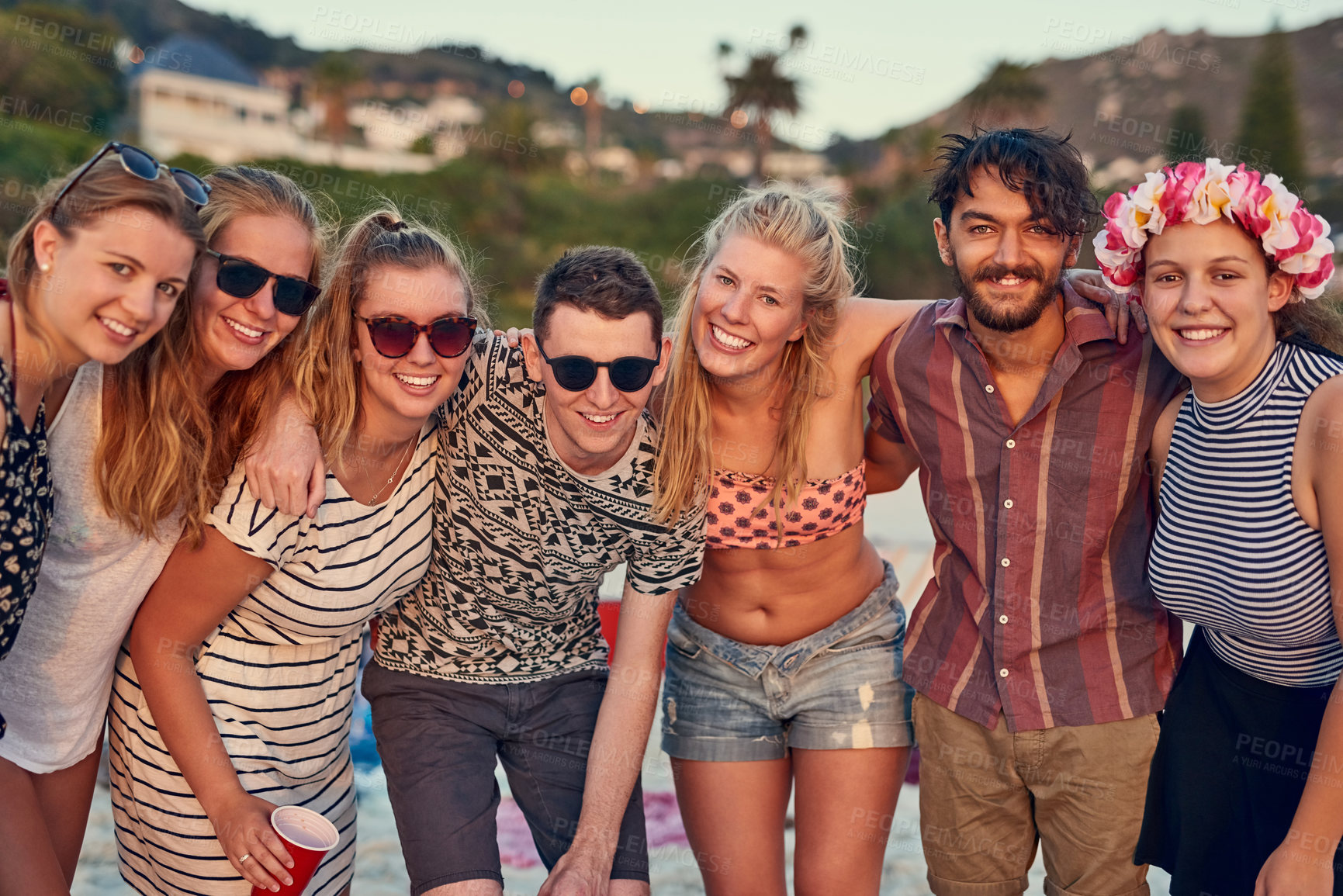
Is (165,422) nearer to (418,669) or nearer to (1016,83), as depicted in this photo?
(418,669)

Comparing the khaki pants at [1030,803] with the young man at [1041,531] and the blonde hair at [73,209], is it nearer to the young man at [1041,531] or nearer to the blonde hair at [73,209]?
the young man at [1041,531]

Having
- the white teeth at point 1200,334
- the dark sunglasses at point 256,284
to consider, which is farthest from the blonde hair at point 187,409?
the white teeth at point 1200,334

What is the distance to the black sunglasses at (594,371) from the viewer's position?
290 cm

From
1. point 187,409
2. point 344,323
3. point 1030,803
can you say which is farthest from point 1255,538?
point 187,409

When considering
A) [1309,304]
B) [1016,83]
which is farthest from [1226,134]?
[1309,304]

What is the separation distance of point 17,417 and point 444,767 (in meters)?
1.60

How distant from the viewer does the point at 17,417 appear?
2273mm

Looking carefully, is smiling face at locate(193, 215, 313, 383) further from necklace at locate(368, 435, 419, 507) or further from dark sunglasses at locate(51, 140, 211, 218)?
necklace at locate(368, 435, 419, 507)

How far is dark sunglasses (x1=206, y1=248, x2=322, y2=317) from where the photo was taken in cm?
276

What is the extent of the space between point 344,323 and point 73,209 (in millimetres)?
786

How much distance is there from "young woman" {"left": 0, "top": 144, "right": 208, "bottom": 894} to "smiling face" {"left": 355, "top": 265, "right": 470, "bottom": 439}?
54 cm

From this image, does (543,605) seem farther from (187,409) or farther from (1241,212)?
(1241,212)

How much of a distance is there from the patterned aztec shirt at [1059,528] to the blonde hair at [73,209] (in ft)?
7.69

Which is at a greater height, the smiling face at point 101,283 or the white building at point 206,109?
the white building at point 206,109
